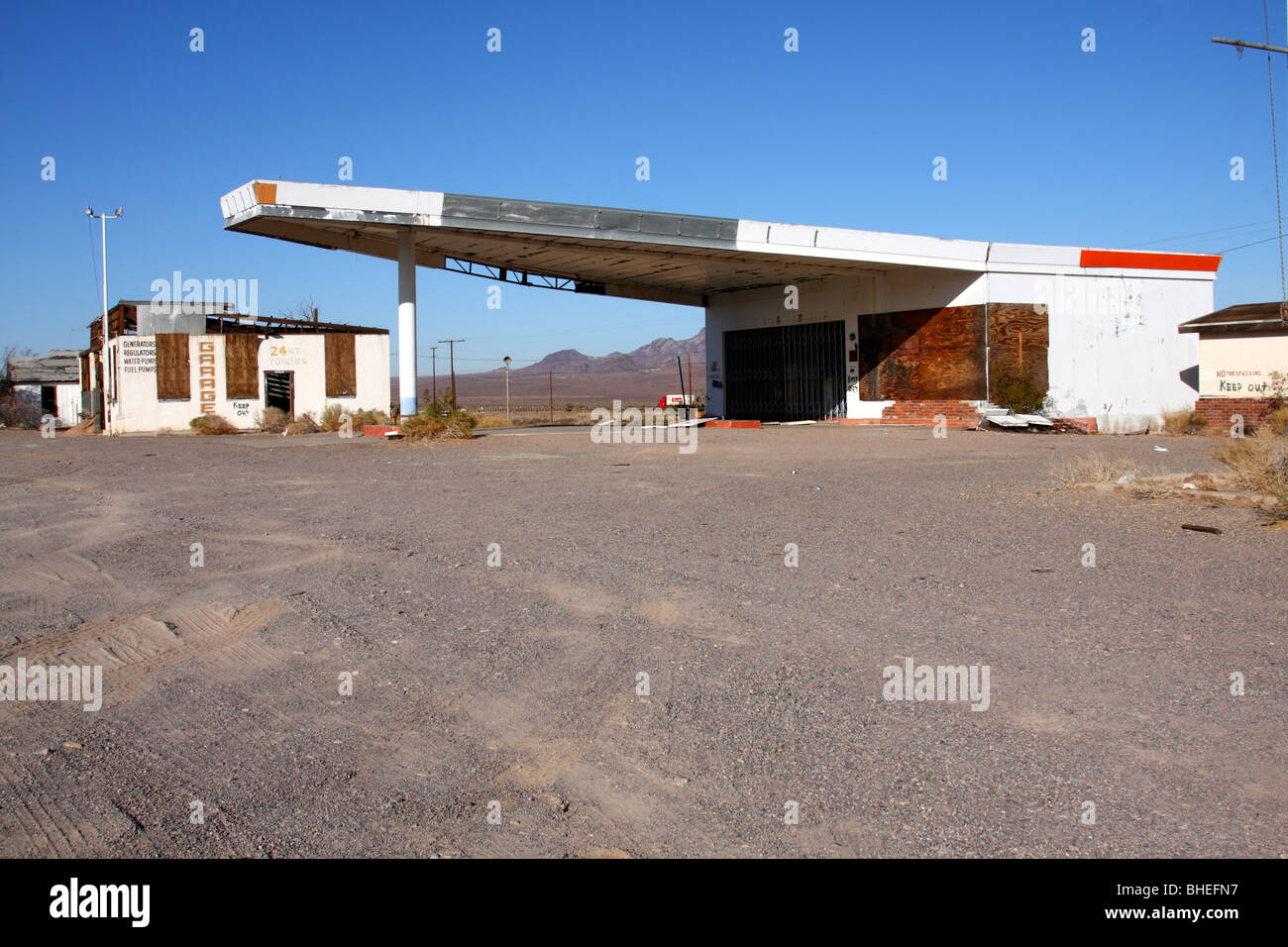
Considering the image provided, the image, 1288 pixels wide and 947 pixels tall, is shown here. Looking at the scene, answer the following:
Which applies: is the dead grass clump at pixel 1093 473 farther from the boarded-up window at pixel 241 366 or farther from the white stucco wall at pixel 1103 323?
the boarded-up window at pixel 241 366

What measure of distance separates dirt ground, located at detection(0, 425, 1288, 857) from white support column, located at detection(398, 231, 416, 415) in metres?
11.6

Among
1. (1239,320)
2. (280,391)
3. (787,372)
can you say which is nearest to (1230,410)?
(1239,320)

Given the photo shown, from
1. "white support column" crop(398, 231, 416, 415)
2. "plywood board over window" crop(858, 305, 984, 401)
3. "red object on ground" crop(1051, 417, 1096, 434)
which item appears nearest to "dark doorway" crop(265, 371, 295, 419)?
"white support column" crop(398, 231, 416, 415)

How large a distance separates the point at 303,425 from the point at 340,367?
9.03 ft

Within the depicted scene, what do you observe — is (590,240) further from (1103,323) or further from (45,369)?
(45,369)

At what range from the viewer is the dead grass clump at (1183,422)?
24.3 metres

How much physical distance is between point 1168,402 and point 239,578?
26526 mm

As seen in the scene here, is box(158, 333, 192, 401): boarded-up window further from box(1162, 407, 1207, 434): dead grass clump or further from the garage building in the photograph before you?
box(1162, 407, 1207, 434): dead grass clump

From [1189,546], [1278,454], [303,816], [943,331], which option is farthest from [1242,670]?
[943,331]

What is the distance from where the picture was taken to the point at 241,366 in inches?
1206

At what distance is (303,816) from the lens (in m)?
3.39

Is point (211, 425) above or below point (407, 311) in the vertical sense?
below
